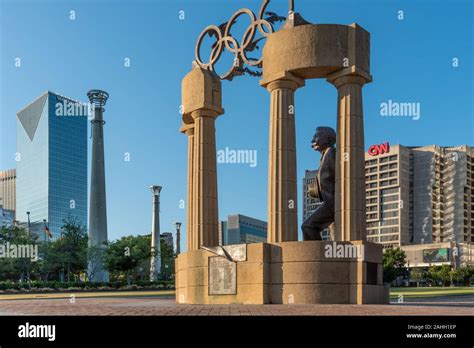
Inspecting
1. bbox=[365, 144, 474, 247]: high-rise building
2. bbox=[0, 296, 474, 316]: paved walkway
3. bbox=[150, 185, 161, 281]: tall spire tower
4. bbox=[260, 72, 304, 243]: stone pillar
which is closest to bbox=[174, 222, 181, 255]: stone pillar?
bbox=[150, 185, 161, 281]: tall spire tower

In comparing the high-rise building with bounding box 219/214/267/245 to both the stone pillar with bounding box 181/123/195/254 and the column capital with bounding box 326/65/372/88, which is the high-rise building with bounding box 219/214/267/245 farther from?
the column capital with bounding box 326/65/372/88

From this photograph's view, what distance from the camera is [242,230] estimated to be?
160 meters

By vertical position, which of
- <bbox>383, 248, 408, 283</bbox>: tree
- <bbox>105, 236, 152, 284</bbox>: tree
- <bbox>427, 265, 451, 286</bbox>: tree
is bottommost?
<bbox>427, 265, 451, 286</bbox>: tree

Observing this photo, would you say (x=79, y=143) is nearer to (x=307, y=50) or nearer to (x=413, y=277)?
(x=413, y=277)

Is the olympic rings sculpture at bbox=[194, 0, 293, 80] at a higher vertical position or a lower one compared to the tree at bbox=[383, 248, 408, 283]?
higher

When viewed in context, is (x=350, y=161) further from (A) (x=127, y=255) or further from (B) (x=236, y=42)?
(A) (x=127, y=255)

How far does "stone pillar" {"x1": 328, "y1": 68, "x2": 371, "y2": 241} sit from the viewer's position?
2633 cm

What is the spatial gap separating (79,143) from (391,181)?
317 ft

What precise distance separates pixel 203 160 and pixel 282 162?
6.06 m

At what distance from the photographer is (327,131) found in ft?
94.5

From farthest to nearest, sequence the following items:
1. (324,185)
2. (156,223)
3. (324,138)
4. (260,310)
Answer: (156,223) → (324,138) → (324,185) → (260,310)

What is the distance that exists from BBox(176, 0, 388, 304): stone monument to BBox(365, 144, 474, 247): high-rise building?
5929 inches

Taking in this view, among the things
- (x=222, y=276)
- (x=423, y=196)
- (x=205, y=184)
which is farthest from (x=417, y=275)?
(x=222, y=276)
